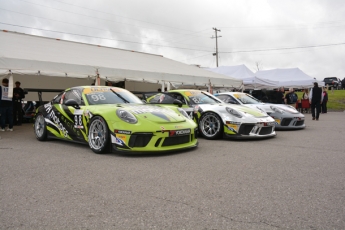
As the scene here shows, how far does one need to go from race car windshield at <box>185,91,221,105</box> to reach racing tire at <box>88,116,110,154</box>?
3095 mm

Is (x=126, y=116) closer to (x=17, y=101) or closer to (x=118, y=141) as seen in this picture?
(x=118, y=141)

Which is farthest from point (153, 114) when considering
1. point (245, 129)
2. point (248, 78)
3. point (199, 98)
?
point (248, 78)

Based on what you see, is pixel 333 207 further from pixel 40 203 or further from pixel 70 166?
pixel 70 166

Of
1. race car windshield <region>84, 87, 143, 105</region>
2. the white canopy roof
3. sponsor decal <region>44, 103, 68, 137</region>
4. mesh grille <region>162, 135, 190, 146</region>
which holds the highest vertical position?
the white canopy roof

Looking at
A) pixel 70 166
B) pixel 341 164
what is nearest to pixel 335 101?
pixel 341 164

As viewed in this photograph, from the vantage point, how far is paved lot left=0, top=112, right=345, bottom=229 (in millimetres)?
2553

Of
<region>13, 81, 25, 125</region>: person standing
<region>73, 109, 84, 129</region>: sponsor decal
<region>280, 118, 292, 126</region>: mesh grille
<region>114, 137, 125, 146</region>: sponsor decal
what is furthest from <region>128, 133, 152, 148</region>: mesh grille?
<region>13, 81, 25, 125</region>: person standing

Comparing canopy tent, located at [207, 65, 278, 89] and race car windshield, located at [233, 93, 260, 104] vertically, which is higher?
canopy tent, located at [207, 65, 278, 89]

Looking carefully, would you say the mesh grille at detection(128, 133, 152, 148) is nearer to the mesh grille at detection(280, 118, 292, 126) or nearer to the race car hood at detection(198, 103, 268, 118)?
the race car hood at detection(198, 103, 268, 118)

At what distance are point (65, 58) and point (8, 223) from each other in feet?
32.8

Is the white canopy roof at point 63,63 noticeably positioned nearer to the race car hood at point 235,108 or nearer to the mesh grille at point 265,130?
the race car hood at point 235,108

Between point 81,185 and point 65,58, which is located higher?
point 65,58

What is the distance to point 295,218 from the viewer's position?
2561mm

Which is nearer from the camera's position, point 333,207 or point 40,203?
point 333,207
